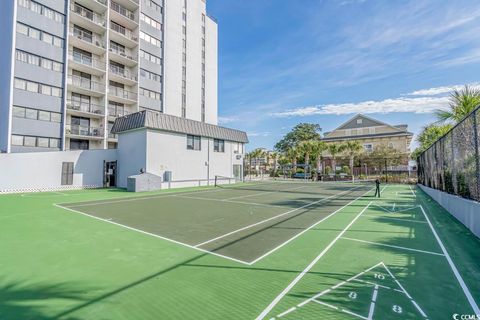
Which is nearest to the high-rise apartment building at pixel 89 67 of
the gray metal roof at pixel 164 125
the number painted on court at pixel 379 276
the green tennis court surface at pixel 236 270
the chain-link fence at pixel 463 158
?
the gray metal roof at pixel 164 125

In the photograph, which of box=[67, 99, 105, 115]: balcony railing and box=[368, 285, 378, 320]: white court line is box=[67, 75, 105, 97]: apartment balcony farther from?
box=[368, 285, 378, 320]: white court line

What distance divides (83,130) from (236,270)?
28.8m

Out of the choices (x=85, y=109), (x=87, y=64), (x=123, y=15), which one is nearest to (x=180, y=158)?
(x=85, y=109)

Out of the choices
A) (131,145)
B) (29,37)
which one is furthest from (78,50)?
(131,145)

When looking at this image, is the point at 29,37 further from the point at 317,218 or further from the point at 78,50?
the point at 317,218

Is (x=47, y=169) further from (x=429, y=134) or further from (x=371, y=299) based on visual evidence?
(x=429, y=134)

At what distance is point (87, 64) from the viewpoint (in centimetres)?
2712

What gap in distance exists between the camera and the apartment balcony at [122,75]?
1161 inches

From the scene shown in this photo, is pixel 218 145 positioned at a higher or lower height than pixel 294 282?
higher

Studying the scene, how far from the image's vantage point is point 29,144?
891 inches

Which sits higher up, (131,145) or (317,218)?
(131,145)

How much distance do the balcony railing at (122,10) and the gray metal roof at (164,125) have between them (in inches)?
661

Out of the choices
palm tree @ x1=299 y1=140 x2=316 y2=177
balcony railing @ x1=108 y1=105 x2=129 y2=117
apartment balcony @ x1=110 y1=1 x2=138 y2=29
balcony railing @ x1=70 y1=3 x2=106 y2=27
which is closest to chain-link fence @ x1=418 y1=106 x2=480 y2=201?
balcony railing @ x1=108 y1=105 x2=129 y2=117

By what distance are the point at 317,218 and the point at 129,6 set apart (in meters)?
36.6
